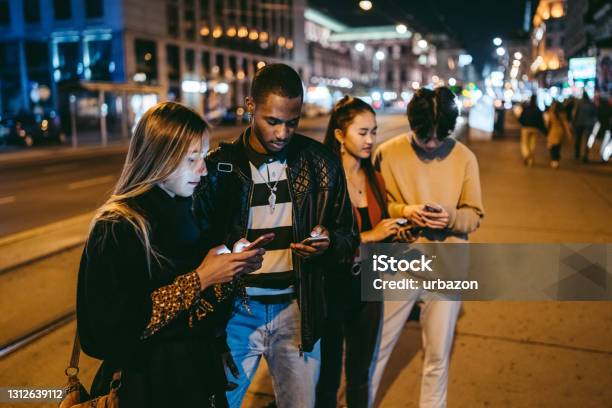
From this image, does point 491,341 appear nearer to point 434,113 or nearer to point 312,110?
point 434,113

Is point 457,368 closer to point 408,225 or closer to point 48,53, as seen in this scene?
point 408,225

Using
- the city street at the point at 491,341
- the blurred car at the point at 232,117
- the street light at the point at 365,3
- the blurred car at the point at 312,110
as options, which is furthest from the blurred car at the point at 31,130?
the blurred car at the point at 312,110

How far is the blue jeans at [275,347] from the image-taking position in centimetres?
231

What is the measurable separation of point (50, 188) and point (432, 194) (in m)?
11.8

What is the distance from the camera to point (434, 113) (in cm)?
287

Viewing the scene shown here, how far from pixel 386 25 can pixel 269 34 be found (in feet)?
247

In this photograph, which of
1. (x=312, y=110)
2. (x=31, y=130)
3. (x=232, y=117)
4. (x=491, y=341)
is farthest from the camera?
(x=312, y=110)

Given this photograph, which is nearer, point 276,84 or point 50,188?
point 276,84

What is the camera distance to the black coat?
5.39ft

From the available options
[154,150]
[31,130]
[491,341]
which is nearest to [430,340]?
[491,341]

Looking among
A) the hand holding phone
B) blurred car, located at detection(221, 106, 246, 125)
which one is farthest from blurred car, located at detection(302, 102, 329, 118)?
the hand holding phone

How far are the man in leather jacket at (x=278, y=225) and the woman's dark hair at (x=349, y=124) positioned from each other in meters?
0.63

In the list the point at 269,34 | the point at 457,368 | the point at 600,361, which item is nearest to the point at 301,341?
the point at 457,368

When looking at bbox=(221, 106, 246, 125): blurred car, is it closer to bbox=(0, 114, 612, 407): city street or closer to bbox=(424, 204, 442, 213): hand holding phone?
bbox=(0, 114, 612, 407): city street
